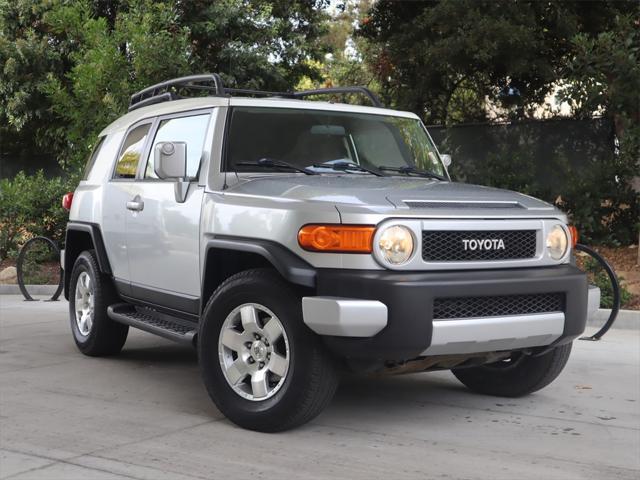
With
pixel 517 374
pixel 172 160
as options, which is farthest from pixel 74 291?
pixel 517 374

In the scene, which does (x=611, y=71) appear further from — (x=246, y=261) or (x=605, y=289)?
(x=246, y=261)

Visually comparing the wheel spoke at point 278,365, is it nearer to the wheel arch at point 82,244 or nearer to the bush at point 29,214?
the wheel arch at point 82,244

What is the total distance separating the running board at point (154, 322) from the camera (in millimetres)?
6195

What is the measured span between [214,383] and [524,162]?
439 inches

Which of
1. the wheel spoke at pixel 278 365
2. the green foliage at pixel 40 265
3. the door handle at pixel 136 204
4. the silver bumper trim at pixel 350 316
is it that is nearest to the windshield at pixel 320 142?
the door handle at pixel 136 204

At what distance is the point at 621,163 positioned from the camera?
49.4 ft

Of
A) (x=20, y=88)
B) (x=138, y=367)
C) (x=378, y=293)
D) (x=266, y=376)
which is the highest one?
(x=20, y=88)

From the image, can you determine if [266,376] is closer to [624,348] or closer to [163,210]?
[163,210]

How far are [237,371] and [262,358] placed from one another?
0.62 ft

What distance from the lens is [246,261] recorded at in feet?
19.4

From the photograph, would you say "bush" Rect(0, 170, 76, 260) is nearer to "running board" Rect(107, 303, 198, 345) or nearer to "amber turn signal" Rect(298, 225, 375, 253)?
Result: "running board" Rect(107, 303, 198, 345)

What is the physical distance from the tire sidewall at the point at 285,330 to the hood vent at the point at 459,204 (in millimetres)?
839

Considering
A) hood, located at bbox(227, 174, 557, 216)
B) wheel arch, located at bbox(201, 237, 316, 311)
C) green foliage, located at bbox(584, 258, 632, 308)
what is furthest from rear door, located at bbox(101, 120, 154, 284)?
green foliage, located at bbox(584, 258, 632, 308)

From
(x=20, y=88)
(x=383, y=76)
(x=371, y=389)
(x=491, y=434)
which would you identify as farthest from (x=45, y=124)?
(x=491, y=434)
